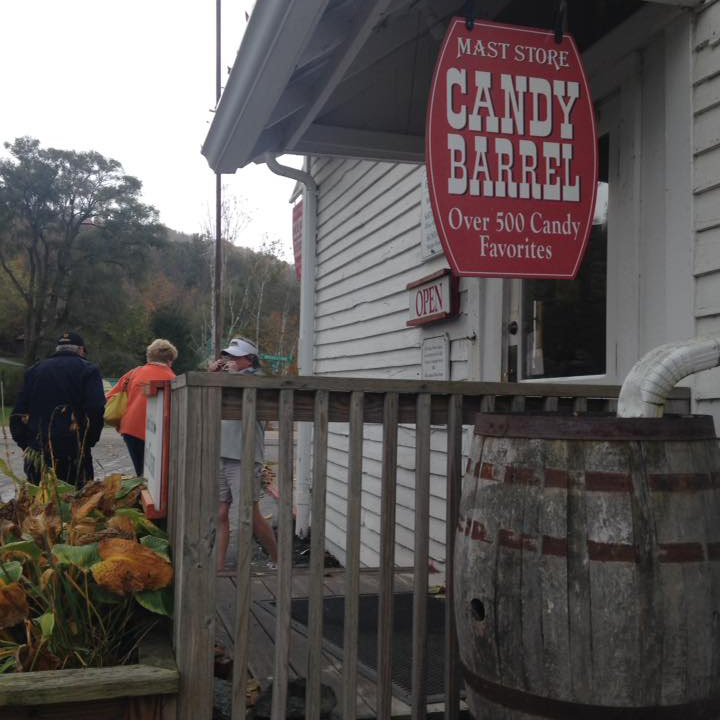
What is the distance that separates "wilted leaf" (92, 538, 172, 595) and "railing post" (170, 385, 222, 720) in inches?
8.1

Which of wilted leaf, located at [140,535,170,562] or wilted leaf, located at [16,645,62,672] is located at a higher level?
wilted leaf, located at [140,535,170,562]

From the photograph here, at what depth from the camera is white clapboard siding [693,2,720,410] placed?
2736mm

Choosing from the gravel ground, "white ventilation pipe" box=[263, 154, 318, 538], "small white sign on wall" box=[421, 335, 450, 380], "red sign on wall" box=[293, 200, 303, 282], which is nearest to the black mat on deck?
"small white sign on wall" box=[421, 335, 450, 380]

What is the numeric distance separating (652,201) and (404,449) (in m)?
3.04

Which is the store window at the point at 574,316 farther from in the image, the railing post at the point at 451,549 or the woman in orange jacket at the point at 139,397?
the woman in orange jacket at the point at 139,397

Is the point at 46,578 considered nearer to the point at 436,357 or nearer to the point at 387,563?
the point at 387,563

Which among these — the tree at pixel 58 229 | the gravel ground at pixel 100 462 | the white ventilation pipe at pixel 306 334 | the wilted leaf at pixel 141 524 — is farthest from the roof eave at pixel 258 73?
the tree at pixel 58 229

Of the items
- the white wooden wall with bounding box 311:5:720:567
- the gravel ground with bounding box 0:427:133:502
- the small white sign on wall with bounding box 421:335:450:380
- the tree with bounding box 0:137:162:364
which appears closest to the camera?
the white wooden wall with bounding box 311:5:720:567

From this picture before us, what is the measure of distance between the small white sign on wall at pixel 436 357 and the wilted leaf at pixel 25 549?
9.23ft

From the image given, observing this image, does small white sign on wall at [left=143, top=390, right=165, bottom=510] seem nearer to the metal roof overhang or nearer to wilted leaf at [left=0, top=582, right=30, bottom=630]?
wilted leaf at [left=0, top=582, right=30, bottom=630]

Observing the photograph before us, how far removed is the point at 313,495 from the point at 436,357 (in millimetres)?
2856

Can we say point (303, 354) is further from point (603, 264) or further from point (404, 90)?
point (603, 264)

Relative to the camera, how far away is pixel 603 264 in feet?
11.6

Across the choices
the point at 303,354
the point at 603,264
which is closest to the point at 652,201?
the point at 603,264
